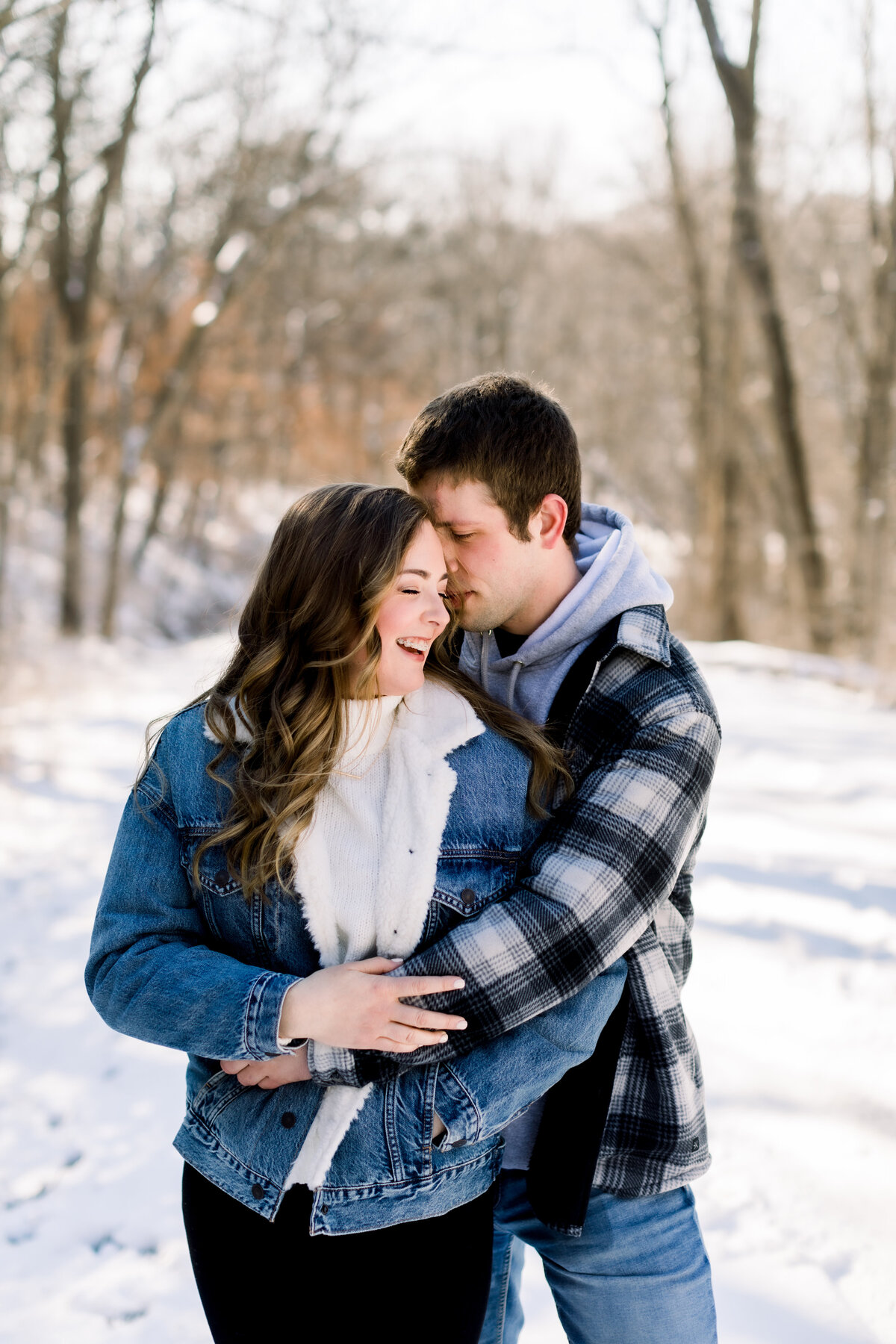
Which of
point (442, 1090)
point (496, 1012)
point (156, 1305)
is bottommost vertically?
point (156, 1305)

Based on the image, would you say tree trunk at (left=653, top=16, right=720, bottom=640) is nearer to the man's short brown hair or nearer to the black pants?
the man's short brown hair

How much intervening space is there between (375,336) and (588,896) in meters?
29.2

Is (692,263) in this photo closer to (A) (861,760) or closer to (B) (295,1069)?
(A) (861,760)

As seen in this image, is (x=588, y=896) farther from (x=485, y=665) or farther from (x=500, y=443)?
(x=500, y=443)

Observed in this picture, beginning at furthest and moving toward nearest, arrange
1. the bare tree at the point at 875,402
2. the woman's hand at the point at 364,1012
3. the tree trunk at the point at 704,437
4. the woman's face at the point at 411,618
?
1. the tree trunk at the point at 704,437
2. the bare tree at the point at 875,402
3. the woman's face at the point at 411,618
4. the woman's hand at the point at 364,1012

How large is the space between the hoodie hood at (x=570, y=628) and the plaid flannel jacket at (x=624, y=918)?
6 centimetres

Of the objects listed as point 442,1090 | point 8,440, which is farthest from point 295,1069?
point 8,440

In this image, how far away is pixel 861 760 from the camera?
22.0 feet

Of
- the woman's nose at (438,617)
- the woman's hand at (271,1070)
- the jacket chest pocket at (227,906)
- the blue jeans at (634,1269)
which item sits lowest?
the blue jeans at (634,1269)

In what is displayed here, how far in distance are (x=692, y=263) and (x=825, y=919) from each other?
12.5 meters

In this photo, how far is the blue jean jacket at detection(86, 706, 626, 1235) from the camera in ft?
4.56

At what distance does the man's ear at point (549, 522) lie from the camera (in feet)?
6.14

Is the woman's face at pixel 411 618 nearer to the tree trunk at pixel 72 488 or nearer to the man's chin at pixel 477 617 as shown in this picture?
the man's chin at pixel 477 617

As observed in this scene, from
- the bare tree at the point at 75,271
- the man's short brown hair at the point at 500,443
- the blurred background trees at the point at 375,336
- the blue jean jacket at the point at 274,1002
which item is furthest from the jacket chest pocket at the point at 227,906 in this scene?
the bare tree at the point at 75,271
